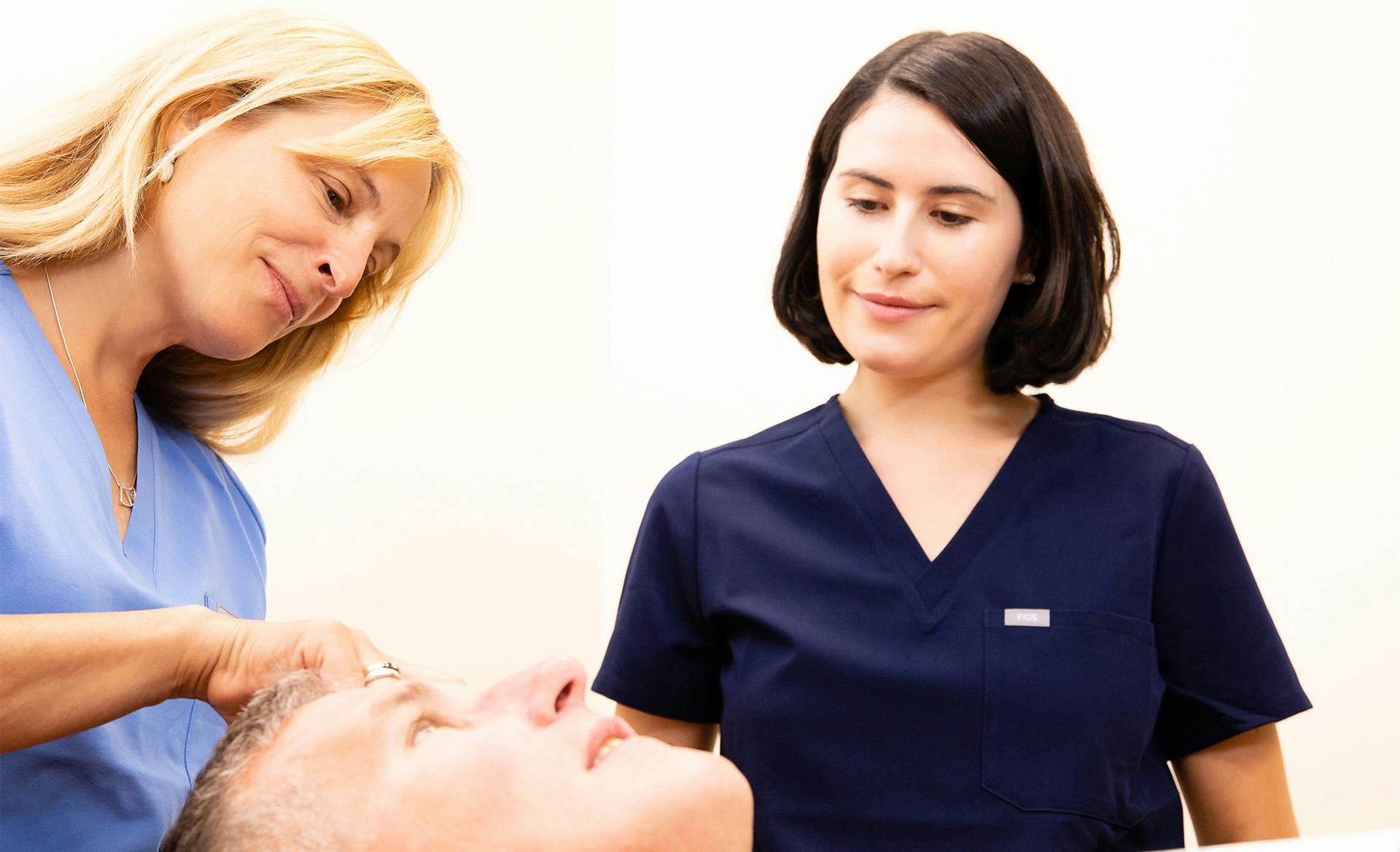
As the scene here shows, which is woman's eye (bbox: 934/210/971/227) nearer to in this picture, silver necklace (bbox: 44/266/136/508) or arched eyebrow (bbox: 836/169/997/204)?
arched eyebrow (bbox: 836/169/997/204)

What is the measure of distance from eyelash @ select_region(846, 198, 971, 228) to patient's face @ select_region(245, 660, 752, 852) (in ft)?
1.85

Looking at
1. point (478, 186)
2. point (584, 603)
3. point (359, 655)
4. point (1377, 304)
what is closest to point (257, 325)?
point (359, 655)

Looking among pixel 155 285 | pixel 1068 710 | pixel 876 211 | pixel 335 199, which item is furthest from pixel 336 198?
pixel 1068 710

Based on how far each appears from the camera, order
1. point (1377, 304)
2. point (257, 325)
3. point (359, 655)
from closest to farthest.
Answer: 1. point (359, 655)
2. point (257, 325)
3. point (1377, 304)

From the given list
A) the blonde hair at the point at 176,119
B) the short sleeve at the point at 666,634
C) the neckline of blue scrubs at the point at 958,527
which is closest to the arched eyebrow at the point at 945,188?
the neckline of blue scrubs at the point at 958,527

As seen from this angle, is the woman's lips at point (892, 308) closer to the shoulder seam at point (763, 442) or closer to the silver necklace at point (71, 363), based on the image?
the shoulder seam at point (763, 442)

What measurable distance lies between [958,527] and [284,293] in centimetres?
76

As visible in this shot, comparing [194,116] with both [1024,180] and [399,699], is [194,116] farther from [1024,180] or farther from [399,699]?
[1024,180]

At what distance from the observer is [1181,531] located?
3.80 ft

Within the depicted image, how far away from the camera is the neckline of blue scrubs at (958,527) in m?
1.14

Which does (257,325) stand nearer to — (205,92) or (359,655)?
(205,92)

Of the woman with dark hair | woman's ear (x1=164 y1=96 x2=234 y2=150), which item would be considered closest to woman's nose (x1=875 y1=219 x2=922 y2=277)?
the woman with dark hair

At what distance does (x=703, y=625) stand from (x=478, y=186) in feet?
4.36

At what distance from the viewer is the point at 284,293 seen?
1.28m
